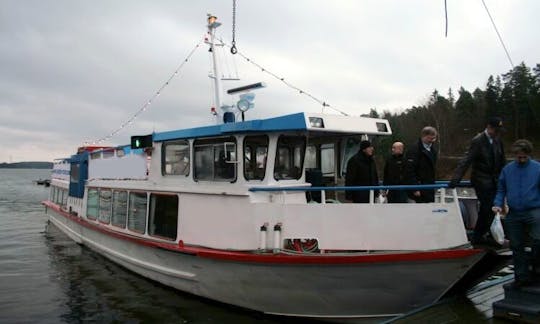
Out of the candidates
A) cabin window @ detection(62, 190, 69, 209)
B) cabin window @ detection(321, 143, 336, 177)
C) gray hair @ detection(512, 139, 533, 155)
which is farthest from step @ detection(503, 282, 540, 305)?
cabin window @ detection(62, 190, 69, 209)

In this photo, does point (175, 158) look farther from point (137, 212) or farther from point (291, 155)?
point (291, 155)

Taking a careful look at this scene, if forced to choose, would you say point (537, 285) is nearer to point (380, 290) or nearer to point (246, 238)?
point (380, 290)

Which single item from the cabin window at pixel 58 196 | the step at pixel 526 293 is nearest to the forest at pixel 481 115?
the cabin window at pixel 58 196

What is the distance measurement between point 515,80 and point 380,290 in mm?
63077

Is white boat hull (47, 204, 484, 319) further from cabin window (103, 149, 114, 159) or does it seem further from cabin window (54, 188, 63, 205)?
cabin window (54, 188, 63, 205)

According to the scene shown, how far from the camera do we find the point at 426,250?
19.2 ft

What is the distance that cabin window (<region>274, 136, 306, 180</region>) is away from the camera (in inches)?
Result: 286

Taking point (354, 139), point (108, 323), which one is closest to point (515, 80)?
point (354, 139)

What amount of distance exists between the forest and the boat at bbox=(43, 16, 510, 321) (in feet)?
157

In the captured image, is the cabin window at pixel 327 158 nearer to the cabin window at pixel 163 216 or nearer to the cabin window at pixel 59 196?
the cabin window at pixel 163 216

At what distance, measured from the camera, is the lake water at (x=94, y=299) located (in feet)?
23.6

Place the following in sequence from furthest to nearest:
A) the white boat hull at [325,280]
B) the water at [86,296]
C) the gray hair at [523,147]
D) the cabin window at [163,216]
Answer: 1. the cabin window at [163,216]
2. the water at [86,296]
3. the white boat hull at [325,280]
4. the gray hair at [523,147]

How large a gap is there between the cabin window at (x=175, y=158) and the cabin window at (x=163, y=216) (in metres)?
0.49

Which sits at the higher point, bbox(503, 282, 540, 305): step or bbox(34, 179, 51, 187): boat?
bbox(34, 179, 51, 187): boat
